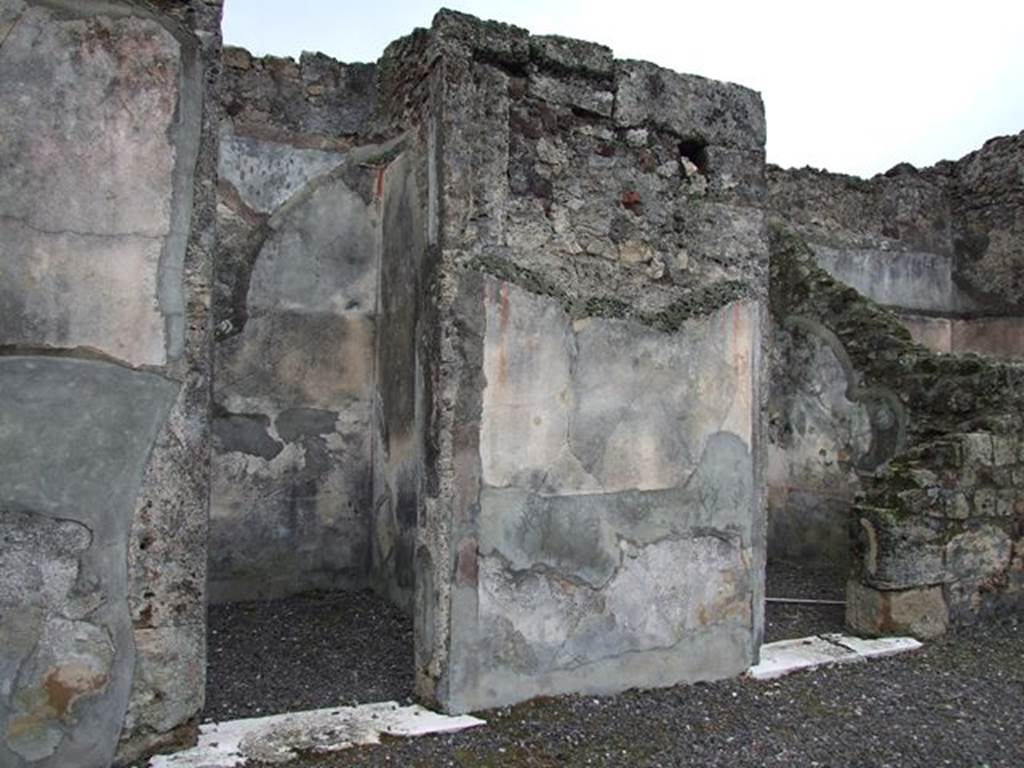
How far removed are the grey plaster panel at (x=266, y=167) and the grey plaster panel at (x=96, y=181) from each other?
1970mm

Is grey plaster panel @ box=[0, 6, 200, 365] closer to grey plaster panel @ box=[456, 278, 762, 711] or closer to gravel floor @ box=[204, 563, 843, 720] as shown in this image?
grey plaster panel @ box=[456, 278, 762, 711]

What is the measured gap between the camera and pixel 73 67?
2.49 meters

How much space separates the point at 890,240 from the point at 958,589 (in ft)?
15.9

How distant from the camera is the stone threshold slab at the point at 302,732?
2.65 m

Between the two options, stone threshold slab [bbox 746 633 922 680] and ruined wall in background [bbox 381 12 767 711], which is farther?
stone threshold slab [bbox 746 633 922 680]

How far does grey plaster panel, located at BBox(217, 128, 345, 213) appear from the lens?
457 cm

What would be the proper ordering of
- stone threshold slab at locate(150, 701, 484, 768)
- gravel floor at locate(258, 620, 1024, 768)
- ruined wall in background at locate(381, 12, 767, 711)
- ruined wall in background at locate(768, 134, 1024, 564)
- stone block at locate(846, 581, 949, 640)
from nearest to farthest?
stone threshold slab at locate(150, 701, 484, 768)
gravel floor at locate(258, 620, 1024, 768)
ruined wall in background at locate(381, 12, 767, 711)
stone block at locate(846, 581, 949, 640)
ruined wall in background at locate(768, 134, 1024, 564)

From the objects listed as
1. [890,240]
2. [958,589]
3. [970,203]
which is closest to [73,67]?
[958,589]

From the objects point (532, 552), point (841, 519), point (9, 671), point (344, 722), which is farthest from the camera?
point (841, 519)

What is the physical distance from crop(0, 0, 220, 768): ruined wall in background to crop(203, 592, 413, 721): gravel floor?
1.92 ft

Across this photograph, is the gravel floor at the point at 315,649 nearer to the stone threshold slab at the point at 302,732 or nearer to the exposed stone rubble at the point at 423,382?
the stone threshold slab at the point at 302,732

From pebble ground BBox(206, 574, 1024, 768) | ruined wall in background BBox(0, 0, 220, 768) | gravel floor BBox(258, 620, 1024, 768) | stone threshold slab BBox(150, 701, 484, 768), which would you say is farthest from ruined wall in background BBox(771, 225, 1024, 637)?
ruined wall in background BBox(0, 0, 220, 768)

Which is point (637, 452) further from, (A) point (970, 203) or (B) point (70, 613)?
(A) point (970, 203)

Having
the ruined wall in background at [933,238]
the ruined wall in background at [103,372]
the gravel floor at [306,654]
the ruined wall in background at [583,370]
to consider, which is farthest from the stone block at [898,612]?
the ruined wall in background at [933,238]
